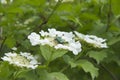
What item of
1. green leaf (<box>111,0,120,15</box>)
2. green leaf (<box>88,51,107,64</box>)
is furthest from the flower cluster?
green leaf (<box>111,0,120,15</box>)

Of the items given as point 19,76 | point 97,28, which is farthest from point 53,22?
point 19,76

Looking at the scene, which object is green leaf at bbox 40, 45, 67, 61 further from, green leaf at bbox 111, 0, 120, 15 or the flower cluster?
green leaf at bbox 111, 0, 120, 15

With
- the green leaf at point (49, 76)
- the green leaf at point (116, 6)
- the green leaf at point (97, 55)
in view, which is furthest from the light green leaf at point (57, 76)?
the green leaf at point (116, 6)

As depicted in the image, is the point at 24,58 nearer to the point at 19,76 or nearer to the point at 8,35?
the point at 19,76

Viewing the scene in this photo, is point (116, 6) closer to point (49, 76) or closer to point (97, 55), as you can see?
point (97, 55)

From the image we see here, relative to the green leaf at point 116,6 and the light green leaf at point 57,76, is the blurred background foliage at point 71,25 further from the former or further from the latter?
the light green leaf at point 57,76
